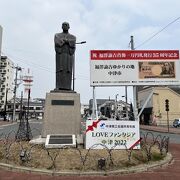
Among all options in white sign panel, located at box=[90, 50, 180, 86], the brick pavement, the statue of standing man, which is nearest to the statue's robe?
the statue of standing man

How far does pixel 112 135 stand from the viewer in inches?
441

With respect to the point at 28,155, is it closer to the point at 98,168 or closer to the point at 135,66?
the point at 98,168

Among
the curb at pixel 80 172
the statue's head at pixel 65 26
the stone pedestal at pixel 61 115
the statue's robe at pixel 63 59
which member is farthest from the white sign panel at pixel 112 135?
the statue's head at pixel 65 26

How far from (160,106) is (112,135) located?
165 feet

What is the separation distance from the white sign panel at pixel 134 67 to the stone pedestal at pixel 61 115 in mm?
1447

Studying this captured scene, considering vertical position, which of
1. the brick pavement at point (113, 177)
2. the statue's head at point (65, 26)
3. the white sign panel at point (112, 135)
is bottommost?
the brick pavement at point (113, 177)

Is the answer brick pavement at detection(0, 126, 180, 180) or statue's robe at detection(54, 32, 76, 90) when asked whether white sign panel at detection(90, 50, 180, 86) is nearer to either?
statue's robe at detection(54, 32, 76, 90)

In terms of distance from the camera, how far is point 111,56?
1345cm

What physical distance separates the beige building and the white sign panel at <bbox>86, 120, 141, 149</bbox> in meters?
47.0

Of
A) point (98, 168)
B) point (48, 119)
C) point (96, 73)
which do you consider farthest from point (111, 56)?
point (98, 168)

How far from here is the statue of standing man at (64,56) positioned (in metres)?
13.8

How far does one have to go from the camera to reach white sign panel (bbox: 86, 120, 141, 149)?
1112 cm

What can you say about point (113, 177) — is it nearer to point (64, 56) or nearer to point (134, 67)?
point (134, 67)

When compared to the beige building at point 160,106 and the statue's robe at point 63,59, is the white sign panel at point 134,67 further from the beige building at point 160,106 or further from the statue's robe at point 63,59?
the beige building at point 160,106
